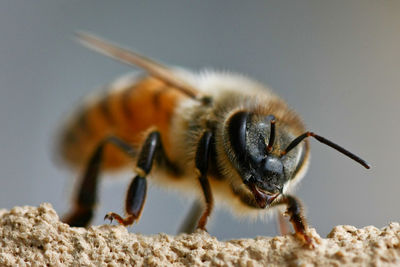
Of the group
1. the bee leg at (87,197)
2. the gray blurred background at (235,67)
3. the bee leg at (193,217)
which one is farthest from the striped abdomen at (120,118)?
the gray blurred background at (235,67)

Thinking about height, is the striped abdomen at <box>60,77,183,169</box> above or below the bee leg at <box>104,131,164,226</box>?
above

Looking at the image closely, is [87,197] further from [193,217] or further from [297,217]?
[297,217]

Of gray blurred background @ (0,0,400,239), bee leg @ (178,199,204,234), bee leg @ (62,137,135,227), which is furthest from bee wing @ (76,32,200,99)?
gray blurred background @ (0,0,400,239)

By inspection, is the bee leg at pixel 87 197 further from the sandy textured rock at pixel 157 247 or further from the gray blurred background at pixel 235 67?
the gray blurred background at pixel 235 67

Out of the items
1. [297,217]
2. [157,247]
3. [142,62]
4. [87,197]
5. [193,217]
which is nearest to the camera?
[157,247]

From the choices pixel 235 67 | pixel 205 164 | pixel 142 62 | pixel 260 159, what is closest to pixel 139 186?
pixel 205 164

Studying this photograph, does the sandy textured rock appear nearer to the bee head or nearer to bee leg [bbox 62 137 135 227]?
the bee head

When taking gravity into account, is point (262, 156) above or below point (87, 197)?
above
